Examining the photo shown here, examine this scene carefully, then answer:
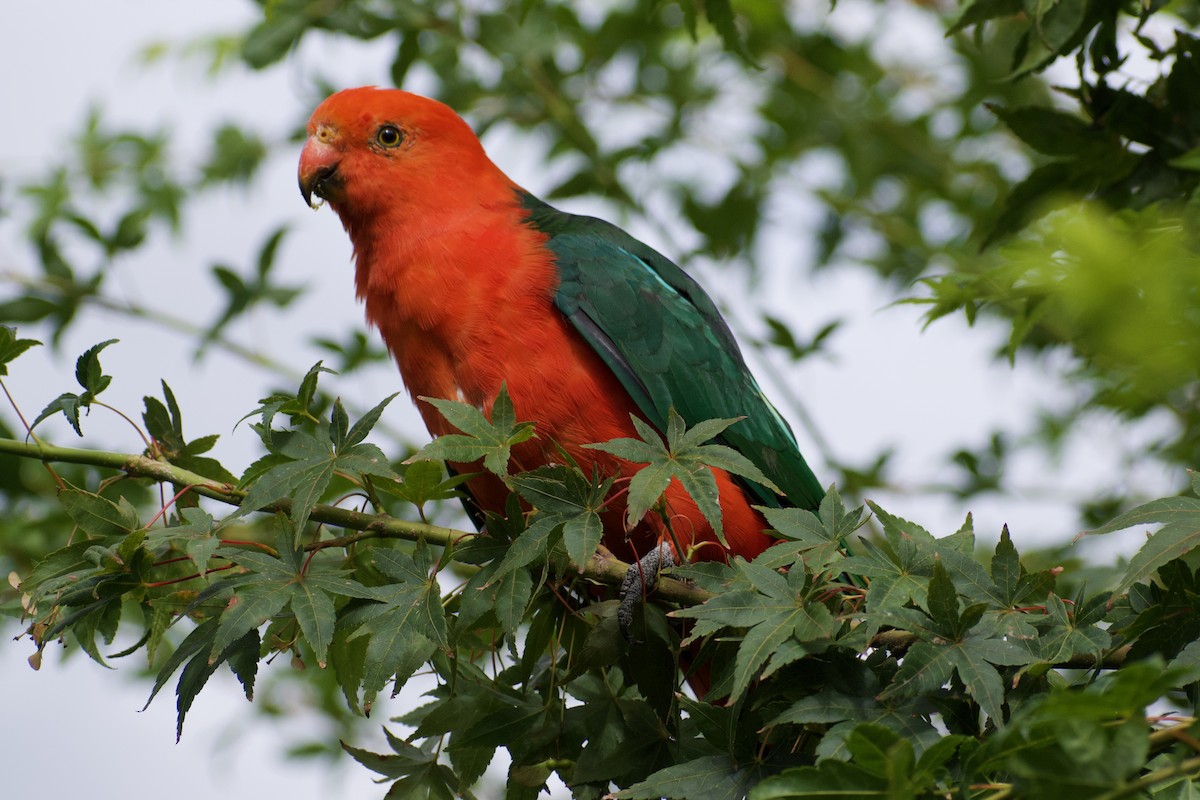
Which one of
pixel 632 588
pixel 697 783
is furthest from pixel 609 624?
pixel 697 783

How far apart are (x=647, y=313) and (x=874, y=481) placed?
157cm

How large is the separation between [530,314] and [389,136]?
94 centimetres

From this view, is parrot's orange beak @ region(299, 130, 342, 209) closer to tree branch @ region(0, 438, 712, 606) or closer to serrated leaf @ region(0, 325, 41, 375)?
serrated leaf @ region(0, 325, 41, 375)

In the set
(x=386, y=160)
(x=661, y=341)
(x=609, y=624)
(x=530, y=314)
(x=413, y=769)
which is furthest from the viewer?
(x=386, y=160)

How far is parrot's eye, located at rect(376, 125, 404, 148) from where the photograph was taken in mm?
3660

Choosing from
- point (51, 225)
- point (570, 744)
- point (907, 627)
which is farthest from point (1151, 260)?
point (51, 225)

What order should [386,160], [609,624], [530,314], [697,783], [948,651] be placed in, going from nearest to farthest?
[948,651], [697,783], [609,624], [530,314], [386,160]

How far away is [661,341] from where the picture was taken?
3.26 meters

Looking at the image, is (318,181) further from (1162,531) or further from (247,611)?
(1162,531)

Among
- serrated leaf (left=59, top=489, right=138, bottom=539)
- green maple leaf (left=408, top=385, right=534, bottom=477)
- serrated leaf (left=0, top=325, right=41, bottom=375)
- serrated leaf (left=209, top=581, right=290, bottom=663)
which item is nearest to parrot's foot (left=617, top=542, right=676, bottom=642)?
green maple leaf (left=408, top=385, right=534, bottom=477)

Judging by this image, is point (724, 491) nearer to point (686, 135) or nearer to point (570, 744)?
point (570, 744)

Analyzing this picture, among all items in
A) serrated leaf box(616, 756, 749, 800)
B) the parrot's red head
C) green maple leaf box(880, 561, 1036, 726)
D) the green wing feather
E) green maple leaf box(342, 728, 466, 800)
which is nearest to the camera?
green maple leaf box(880, 561, 1036, 726)

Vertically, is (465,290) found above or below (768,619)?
above

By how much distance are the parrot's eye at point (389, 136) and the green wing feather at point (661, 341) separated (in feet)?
1.63
